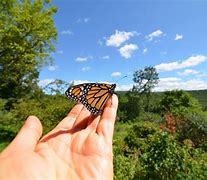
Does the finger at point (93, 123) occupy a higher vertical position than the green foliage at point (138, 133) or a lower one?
higher

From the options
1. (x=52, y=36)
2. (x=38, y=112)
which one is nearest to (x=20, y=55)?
(x=52, y=36)

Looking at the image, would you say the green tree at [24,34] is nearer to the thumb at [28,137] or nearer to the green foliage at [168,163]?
the green foliage at [168,163]

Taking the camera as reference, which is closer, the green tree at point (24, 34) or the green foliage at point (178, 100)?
the green tree at point (24, 34)

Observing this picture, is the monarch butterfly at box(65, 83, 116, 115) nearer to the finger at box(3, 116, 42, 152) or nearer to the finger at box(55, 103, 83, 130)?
the finger at box(55, 103, 83, 130)

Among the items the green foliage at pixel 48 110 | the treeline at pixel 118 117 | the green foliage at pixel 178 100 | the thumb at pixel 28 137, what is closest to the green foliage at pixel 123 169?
the treeline at pixel 118 117

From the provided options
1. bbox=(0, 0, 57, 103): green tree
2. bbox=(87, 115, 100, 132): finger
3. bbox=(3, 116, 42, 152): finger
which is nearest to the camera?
bbox=(3, 116, 42, 152): finger

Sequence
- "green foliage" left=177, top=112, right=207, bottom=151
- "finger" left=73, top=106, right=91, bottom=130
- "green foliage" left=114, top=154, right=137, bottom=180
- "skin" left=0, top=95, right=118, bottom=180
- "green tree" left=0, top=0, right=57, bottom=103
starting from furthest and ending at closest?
"green tree" left=0, top=0, right=57, bottom=103 → "green foliage" left=177, top=112, right=207, bottom=151 → "green foliage" left=114, top=154, right=137, bottom=180 → "finger" left=73, top=106, right=91, bottom=130 → "skin" left=0, top=95, right=118, bottom=180

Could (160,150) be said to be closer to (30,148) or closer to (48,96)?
(30,148)

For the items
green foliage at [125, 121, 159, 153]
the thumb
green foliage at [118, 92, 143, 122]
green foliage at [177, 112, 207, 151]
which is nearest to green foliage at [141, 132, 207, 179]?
the thumb
